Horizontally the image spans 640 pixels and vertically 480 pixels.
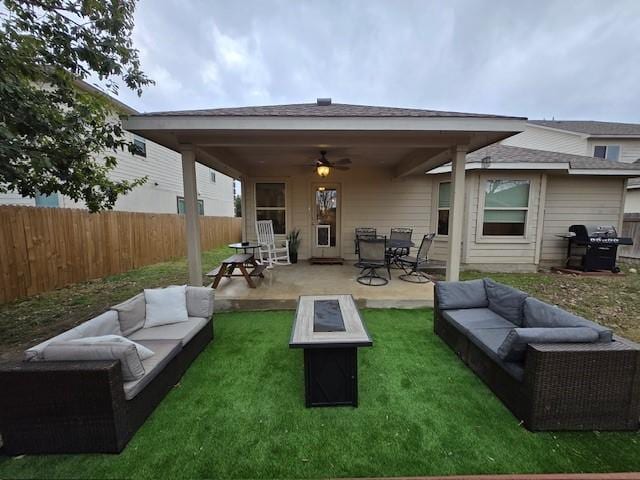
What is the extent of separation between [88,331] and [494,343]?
337 cm

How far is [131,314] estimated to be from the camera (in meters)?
2.53

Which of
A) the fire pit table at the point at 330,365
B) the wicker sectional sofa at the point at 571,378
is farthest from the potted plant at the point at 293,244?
the wicker sectional sofa at the point at 571,378

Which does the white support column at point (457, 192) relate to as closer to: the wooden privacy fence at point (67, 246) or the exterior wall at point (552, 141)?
the wooden privacy fence at point (67, 246)

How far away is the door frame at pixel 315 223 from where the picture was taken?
7332 mm

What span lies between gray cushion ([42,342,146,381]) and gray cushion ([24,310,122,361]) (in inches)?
2.6

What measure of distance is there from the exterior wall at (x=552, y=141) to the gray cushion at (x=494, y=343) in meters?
14.3

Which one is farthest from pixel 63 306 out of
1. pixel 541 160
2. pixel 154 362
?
pixel 541 160

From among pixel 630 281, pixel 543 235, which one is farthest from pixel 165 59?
pixel 630 281

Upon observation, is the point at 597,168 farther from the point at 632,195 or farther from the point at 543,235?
the point at 632,195

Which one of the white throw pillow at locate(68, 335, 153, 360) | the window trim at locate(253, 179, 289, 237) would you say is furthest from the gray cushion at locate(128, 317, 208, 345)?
the window trim at locate(253, 179, 289, 237)

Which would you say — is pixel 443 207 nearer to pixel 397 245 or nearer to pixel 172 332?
pixel 397 245

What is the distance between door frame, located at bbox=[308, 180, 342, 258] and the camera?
733 centimetres

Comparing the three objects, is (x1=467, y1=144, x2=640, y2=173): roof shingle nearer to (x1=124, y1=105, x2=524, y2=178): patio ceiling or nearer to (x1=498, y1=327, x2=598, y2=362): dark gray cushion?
(x1=124, y1=105, x2=524, y2=178): patio ceiling

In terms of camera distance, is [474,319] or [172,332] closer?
[172,332]
